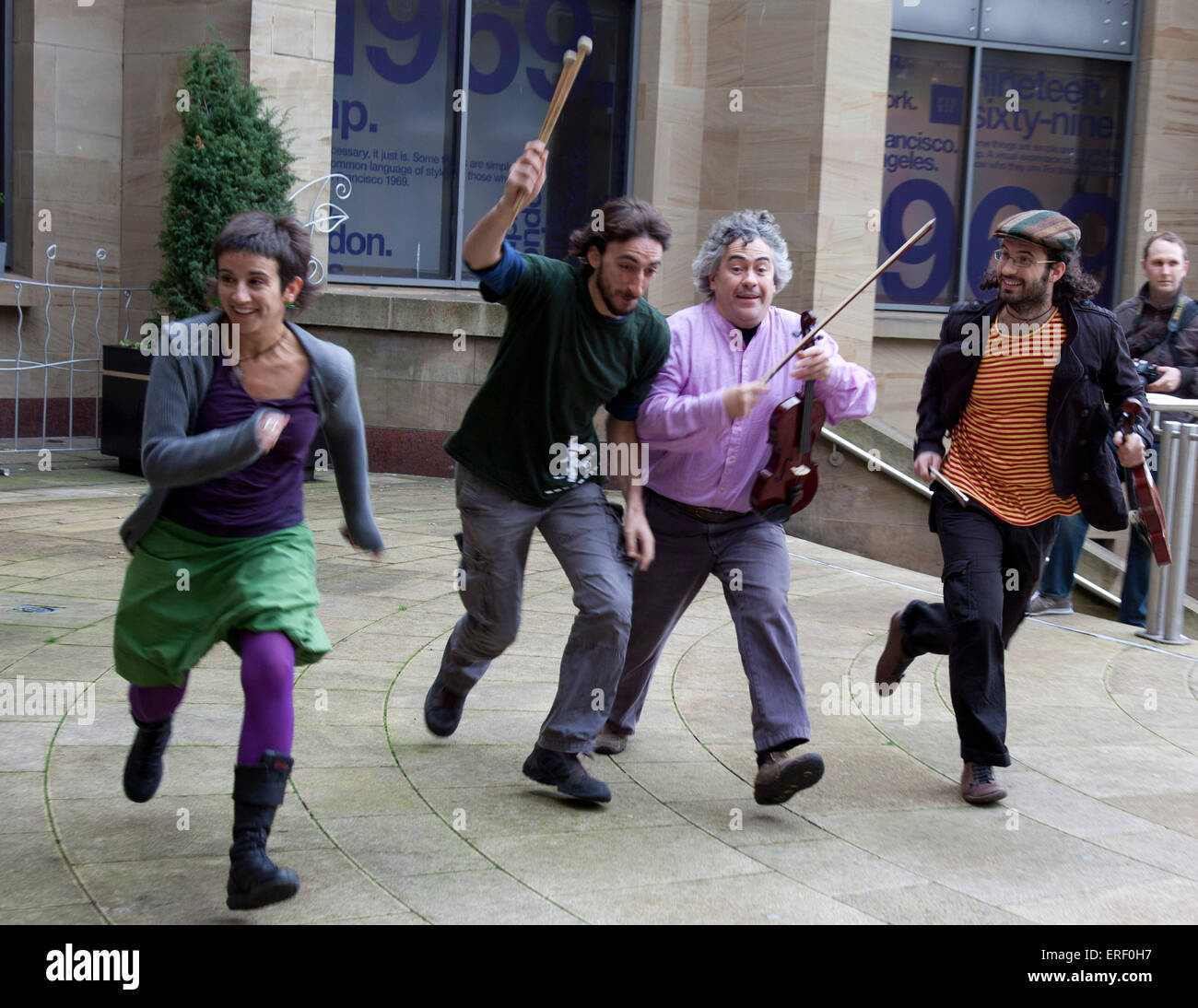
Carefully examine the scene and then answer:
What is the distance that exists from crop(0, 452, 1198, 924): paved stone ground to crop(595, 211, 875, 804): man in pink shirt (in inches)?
14.4

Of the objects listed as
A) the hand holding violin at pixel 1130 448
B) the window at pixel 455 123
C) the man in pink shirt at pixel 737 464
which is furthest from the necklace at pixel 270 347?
the window at pixel 455 123

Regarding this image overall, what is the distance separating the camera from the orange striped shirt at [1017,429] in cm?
473

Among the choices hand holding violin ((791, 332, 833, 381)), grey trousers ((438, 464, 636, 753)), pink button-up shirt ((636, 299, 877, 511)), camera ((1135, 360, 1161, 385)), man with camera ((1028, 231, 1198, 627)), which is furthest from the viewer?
man with camera ((1028, 231, 1198, 627))

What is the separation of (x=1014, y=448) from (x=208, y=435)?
8.84ft

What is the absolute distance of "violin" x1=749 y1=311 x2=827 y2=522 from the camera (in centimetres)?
425

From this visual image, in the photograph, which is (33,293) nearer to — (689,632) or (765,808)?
(689,632)

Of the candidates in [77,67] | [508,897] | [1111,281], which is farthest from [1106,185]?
[508,897]

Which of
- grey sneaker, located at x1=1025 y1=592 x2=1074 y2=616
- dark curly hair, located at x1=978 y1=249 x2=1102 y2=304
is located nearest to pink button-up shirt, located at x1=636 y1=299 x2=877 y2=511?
dark curly hair, located at x1=978 y1=249 x2=1102 y2=304

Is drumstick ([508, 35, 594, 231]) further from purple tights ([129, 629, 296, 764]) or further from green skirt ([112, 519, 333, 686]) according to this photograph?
purple tights ([129, 629, 296, 764])

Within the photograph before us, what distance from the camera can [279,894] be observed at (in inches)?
131

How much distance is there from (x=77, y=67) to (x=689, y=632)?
7.77m

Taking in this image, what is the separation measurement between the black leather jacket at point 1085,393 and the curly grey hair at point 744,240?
70 cm

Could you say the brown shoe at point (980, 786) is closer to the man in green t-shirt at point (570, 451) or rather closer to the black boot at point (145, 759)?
the man in green t-shirt at point (570, 451)

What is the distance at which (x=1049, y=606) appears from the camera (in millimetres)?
7496
